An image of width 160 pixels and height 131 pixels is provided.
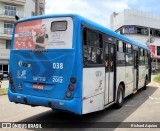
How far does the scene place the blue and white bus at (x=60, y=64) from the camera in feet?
22.1

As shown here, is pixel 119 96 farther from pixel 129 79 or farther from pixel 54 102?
pixel 54 102

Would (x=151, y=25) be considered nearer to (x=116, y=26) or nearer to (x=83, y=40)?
(x=116, y=26)

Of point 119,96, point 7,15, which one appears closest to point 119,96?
point 119,96

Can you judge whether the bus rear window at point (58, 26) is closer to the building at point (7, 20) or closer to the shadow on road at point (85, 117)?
the shadow on road at point (85, 117)

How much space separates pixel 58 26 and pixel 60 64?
3.51 ft

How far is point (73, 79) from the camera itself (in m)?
6.69

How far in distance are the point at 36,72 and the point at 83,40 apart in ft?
5.45

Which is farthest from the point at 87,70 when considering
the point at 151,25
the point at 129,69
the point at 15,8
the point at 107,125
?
the point at 151,25

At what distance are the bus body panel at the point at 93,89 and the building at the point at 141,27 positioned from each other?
46.1 m

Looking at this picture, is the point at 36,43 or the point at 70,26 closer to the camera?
the point at 70,26

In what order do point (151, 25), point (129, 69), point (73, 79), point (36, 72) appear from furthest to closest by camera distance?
point (151, 25) < point (129, 69) < point (36, 72) < point (73, 79)

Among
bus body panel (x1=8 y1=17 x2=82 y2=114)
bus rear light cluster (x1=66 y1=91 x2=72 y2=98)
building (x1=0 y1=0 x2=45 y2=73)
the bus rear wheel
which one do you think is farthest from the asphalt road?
building (x1=0 y1=0 x2=45 y2=73)

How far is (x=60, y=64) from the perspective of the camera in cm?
688

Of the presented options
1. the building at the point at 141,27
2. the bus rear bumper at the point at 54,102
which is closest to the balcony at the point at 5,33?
the building at the point at 141,27
